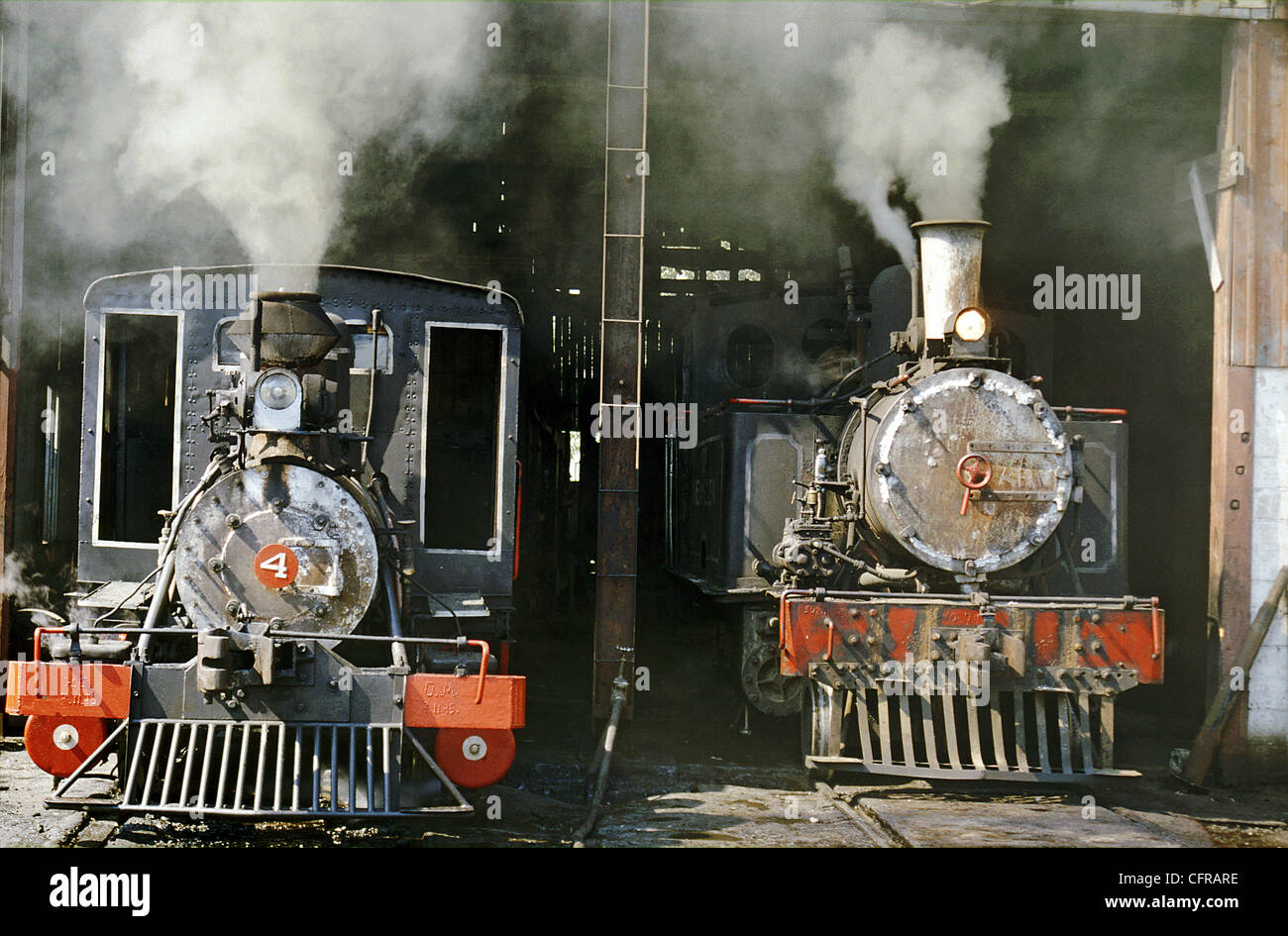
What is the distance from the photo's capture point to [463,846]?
186 inches

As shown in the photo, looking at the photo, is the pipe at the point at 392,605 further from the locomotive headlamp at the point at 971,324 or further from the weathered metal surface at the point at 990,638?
the locomotive headlamp at the point at 971,324

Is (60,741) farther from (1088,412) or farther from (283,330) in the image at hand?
(1088,412)

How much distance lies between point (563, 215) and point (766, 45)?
362 centimetres

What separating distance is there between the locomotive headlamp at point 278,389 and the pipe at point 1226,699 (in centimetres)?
514

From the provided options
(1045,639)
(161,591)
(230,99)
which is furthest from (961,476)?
(230,99)

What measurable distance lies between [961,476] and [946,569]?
47 cm

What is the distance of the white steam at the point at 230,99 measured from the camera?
682cm

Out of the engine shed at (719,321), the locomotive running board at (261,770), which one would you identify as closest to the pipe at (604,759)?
the engine shed at (719,321)

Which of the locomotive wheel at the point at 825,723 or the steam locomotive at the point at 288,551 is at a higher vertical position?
the steam locomotive at the point at 288,551

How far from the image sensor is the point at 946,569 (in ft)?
19.4

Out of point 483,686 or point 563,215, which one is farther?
point 563,215

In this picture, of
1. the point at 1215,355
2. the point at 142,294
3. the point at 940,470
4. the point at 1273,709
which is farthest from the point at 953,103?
the point at 142,294

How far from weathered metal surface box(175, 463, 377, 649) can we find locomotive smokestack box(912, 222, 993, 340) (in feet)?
10.4

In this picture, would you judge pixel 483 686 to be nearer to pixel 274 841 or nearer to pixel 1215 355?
pixel 274 841
